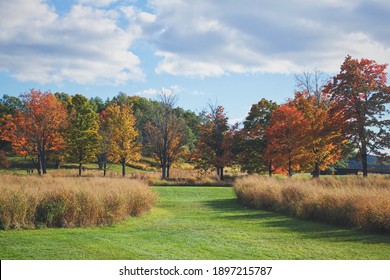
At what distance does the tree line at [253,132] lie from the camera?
91.4ft

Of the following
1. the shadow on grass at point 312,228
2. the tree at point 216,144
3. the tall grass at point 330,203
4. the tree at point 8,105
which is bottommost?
the shadow on grass at point 312,228

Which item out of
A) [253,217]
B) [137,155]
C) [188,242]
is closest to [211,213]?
[253,217]

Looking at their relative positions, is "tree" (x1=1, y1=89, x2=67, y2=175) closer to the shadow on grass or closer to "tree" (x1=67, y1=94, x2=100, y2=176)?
"tree" (x1=67, y1=94, x2=100, y2=176)

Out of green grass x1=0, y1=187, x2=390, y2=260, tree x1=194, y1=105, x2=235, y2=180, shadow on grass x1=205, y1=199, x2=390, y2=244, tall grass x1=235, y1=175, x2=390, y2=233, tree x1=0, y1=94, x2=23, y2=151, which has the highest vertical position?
tree x1=0, y1=94, x2=23, y2=151

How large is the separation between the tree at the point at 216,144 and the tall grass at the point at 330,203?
19019 mm

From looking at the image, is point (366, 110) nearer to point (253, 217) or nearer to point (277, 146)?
point (277, 146)

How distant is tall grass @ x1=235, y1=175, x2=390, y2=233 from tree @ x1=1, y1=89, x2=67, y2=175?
27.8m

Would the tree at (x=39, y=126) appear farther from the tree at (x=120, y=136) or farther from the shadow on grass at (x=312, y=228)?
the shadow on grass at (x=312, y=228)

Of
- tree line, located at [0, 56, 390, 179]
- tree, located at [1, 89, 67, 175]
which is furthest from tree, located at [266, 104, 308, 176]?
tree, located at [1, 89, 67, 175]

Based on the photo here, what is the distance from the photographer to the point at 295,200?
16.2 meters

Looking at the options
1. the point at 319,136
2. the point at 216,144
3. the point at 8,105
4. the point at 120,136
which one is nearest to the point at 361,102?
the point at 319,136

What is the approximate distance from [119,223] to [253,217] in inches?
203

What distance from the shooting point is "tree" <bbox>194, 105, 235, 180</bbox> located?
39938 millimetres

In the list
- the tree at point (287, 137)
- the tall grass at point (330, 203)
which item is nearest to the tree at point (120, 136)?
the tree at point (287, 137)
